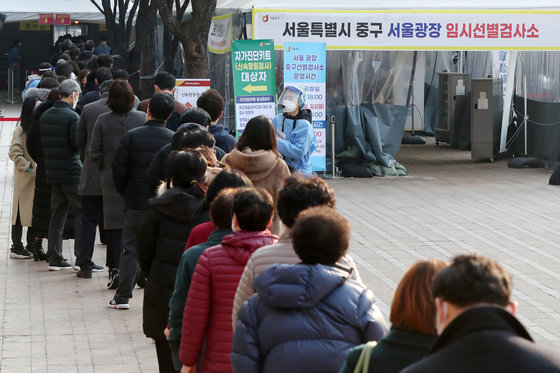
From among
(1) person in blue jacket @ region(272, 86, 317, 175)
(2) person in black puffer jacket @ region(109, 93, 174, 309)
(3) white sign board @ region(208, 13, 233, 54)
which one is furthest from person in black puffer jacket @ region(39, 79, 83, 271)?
(3) white sign board @ region(208, 13, 233, 54)

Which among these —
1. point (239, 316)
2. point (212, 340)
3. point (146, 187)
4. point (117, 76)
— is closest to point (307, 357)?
point (239, 316)

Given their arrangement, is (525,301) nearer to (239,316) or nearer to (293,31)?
(239,316)

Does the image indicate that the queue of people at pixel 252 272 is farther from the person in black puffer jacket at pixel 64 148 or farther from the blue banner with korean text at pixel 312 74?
the blue banner with korean text at pixel 312 74

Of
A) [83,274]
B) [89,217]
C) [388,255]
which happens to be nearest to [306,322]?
[89,217]

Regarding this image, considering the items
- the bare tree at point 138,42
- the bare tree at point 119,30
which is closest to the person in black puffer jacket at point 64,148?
the bare tree at point 138,42

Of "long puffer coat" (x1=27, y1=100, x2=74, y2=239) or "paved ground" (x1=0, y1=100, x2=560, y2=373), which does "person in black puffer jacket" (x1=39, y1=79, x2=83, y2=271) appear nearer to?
"long puffer coat" (x1=27, y1=100, x2=74, y2=239)

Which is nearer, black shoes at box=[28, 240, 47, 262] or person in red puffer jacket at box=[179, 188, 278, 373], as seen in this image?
person in red puffer jacket at box=[179, 188, 278, 373]

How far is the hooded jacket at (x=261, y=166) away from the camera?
21.0 feet

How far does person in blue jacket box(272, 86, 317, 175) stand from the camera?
8906 millimetres

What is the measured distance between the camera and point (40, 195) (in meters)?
Answer: 9.59

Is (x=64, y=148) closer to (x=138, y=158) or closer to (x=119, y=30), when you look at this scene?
(x=138, y=158)

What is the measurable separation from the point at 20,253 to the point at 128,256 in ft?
8.66

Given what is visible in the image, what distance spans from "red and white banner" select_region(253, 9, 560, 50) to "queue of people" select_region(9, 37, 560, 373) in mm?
6244

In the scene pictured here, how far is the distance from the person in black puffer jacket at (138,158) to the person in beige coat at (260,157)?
1.16 meters
